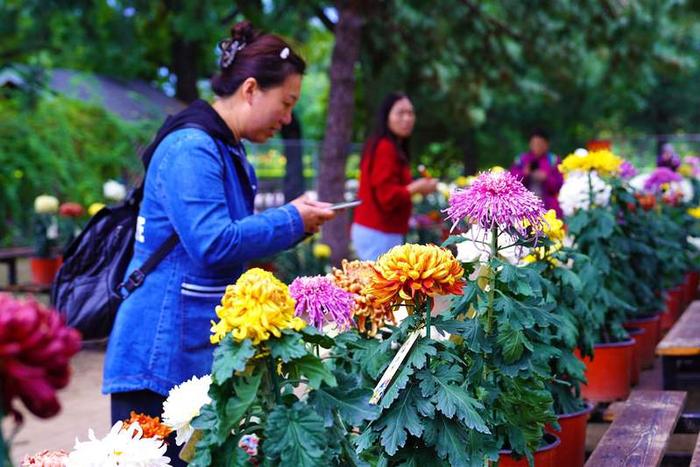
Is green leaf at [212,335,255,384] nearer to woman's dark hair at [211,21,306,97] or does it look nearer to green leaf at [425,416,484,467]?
green leaf at [425,416,484,467]

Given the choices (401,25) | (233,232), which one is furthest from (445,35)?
(233,232)

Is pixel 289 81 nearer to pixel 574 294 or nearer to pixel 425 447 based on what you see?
pixel 425 447

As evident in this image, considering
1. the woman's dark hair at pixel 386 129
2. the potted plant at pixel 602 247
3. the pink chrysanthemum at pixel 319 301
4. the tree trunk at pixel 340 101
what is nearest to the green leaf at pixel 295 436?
the pink chrysanthemum at pixel 319 301

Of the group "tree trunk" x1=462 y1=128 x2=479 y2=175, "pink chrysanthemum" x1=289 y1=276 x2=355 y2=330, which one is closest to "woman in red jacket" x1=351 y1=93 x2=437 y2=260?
"pink chrysanthemum" x1=289 y1=276 x2=355 y2=330

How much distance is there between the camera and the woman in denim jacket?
2.43 m

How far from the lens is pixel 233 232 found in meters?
2.41

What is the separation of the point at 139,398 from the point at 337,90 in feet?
23.0

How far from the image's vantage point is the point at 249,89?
103 inches

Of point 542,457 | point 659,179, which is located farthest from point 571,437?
point 659,179

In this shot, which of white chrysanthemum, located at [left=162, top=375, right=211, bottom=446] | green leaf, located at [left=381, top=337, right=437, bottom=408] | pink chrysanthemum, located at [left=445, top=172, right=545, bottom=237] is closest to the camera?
white chrysanthemum, located at [left=162, top=375, right=211, bottom=446]

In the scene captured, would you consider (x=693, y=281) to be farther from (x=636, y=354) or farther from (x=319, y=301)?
(x=319, y=301)

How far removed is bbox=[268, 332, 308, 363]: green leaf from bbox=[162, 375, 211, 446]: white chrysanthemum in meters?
0.32

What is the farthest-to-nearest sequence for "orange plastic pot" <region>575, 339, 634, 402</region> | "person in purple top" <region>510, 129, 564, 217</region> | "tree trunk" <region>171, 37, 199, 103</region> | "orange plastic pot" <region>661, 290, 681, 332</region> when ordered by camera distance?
"tree trunk" <region>171, 37, 199, 103</region>
"person in purple top" <region>510, 129, 564, 217</region>
"orange plastic pot" <region>661, 290, 681, 332</region>
"orange plastic pot" <region>575, 339, 634, 402</region>

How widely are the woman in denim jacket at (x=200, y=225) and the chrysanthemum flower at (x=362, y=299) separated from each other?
0.68ft
